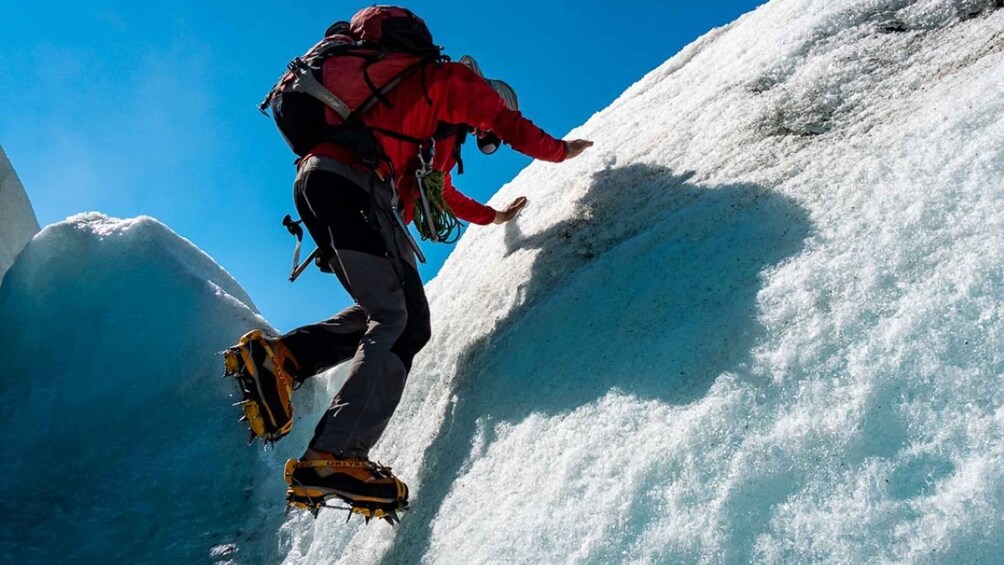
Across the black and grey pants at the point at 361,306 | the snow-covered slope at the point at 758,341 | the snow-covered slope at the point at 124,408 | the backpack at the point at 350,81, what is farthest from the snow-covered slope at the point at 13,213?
the snow-covered slope at the point at 758,341

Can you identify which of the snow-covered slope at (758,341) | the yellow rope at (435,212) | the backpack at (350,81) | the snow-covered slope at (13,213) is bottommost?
the snow-covered slope at (758,341)

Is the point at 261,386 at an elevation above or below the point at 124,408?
below

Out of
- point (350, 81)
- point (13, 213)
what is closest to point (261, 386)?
point (350, 81)

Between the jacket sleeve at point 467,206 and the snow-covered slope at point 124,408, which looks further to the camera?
the jacket sleeve at point 467,206

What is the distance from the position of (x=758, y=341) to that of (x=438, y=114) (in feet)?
7.62

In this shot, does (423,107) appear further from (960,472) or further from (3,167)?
(3,167)

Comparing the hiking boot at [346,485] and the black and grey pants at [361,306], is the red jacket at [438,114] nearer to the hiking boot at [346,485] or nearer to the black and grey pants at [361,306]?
the black and grey pants at [361,306]

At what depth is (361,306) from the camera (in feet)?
14.4

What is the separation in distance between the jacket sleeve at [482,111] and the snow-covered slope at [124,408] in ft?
8.35

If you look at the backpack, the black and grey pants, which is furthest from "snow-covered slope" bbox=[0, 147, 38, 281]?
the black and grey pants

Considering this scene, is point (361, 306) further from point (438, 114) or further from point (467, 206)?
point (467, 206)

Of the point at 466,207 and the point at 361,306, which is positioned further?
the point at 466,207

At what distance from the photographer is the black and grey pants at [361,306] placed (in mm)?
3965

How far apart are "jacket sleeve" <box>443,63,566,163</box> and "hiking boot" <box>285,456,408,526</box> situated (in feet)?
6.57
